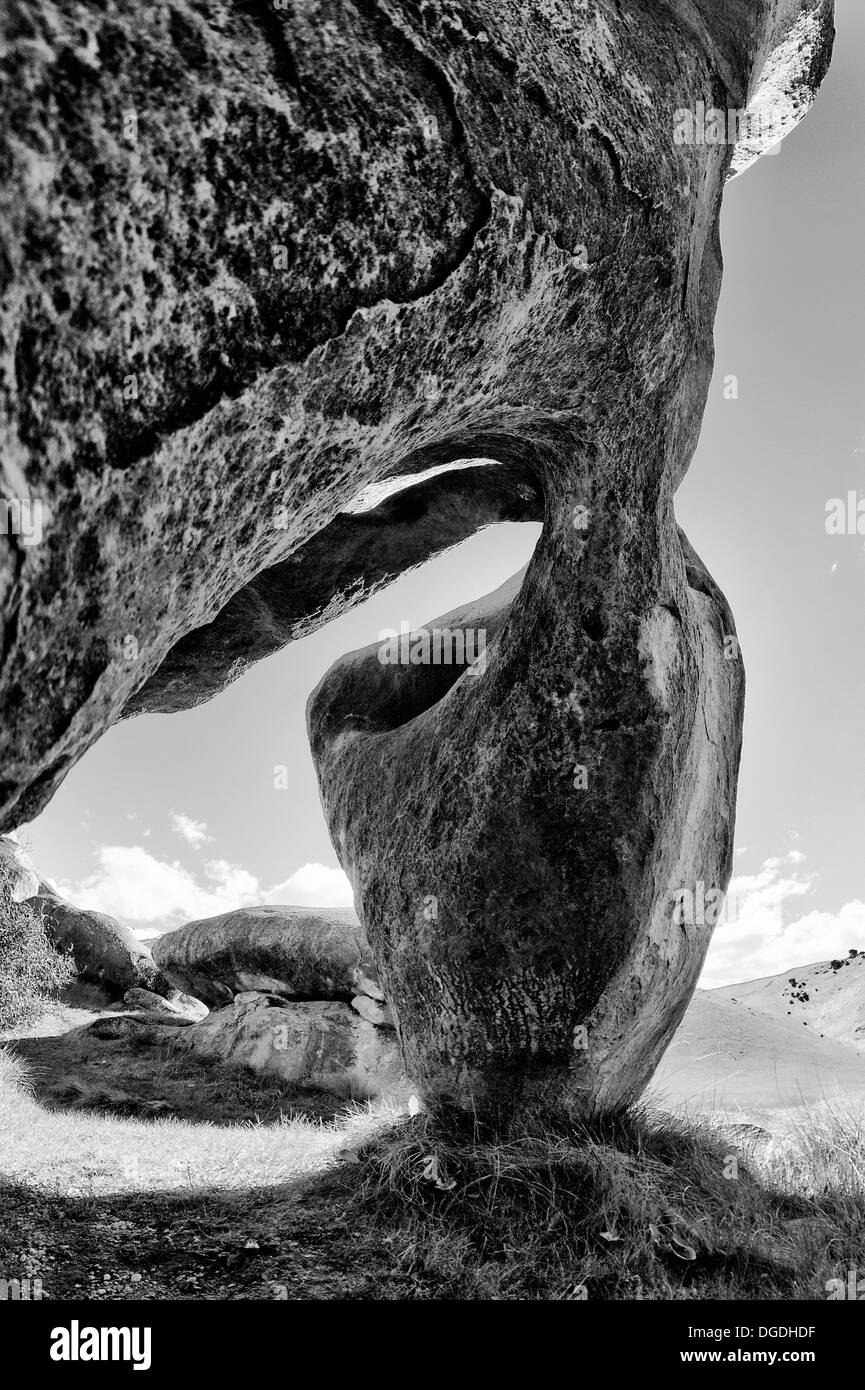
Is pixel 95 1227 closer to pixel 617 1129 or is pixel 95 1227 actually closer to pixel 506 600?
pixel 617 1129

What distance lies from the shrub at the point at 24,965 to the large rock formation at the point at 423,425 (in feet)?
42.1

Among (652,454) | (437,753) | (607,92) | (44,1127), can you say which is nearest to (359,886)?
(437,753)

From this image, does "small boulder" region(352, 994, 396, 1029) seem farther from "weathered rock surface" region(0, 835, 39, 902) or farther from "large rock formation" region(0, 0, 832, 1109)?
"weathered rock surface" region(0, 835, 39, 902)

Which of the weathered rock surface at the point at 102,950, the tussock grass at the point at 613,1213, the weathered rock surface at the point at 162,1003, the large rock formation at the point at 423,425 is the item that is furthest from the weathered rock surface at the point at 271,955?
the tussock grass at the point at 613,1213

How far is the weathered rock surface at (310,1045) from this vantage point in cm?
1225

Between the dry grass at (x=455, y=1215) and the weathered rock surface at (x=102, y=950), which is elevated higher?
the dry grass at (x=455, y=1215)

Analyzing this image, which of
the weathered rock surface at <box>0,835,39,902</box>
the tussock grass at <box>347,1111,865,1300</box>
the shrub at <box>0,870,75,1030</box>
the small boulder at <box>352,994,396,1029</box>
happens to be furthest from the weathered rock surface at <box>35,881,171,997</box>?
the tussock grass at <box>347,1111,865,1300</box>

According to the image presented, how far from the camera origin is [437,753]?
240 inches

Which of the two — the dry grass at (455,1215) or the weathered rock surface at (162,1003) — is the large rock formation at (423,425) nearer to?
the dry grass at (455,1215)

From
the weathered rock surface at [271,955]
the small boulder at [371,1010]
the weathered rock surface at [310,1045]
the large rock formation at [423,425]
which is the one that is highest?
the large rock formation at [423,425]

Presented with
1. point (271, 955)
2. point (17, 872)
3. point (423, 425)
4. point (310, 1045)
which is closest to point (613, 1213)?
point (423, 425)

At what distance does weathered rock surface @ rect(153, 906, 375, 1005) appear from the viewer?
1372 centimetres

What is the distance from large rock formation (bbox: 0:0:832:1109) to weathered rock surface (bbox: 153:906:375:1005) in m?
7.10
